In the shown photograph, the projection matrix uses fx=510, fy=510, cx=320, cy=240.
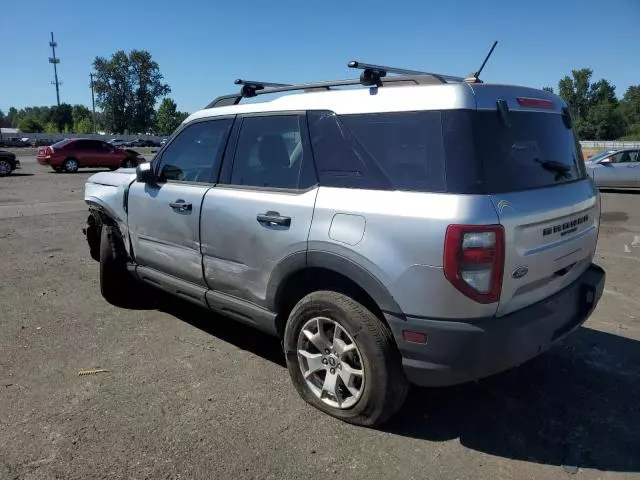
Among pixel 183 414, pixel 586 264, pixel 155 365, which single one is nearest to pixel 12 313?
pixel 155 365

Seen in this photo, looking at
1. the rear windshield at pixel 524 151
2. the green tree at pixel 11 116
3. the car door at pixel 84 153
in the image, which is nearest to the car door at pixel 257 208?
the rear windshield at pixel 524 151

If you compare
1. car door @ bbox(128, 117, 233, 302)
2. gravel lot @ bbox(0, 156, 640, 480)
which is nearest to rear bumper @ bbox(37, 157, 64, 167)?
gravel lot @ bbox(0, 156, 640, 480)

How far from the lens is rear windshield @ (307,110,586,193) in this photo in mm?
2551

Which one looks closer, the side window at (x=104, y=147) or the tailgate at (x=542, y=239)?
→ the tailgate at (x=542, y=239)

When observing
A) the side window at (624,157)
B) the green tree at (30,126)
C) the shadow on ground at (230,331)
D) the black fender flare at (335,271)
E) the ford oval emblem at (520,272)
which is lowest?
the shadow on ground at (230,331)

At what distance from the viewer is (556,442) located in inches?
114

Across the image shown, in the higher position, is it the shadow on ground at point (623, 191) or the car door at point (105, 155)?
the car door at point (105, 155)

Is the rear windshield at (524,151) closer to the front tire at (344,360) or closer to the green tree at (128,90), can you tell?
the front tire at (344,360)

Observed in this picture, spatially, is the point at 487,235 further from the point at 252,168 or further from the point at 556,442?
the point at 252,168

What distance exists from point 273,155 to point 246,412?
1704mm

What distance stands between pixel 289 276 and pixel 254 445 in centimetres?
100

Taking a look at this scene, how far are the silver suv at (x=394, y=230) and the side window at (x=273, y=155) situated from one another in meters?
0.01

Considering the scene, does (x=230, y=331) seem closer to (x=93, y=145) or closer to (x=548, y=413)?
(x=548, y=413)

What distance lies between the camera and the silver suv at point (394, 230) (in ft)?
8.31
